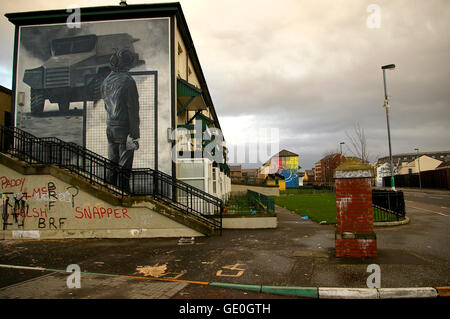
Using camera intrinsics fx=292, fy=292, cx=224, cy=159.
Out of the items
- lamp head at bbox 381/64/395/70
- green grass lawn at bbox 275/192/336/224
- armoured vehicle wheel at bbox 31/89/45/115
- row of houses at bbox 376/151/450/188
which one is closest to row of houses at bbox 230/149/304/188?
row of houses at bbox 376/151/450/188

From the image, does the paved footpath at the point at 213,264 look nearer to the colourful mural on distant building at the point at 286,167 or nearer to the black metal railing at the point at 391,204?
the black metal railing at the point at 391,204

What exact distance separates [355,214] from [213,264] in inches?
140

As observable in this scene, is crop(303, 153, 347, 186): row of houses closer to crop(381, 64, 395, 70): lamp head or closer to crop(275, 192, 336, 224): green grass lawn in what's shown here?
crop(275, 192, 336, 224): green grass lawn

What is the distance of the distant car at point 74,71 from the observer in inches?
541

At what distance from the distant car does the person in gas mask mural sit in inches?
13.8

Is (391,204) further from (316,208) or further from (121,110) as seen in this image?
(121,110)

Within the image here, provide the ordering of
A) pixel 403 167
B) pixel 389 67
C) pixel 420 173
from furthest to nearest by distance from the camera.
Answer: pixel 403 167
pixel 420 173
pixel 389 67

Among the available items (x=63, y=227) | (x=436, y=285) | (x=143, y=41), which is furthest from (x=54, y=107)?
(x=436, y=285)

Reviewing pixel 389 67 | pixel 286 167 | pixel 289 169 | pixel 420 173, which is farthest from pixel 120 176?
pixel 286 167

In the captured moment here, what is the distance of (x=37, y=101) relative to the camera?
45.5 ft

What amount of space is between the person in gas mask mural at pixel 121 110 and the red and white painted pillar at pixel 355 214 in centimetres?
924

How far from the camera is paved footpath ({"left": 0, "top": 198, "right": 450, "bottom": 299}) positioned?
17.1 feet

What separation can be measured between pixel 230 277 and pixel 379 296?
2633 millimetres

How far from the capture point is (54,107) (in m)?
13.8
